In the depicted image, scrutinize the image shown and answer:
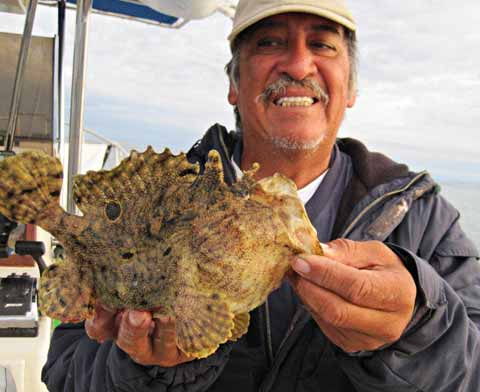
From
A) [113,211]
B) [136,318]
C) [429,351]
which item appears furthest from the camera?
[429,351]

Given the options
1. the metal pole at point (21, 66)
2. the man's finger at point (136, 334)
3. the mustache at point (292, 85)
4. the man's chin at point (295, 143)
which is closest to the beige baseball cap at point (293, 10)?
the mustache at point (292, 85)

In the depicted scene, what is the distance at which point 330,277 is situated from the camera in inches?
67.6

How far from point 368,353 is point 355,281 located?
0.56 meters

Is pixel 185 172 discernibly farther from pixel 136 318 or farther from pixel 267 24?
pixel 267 24

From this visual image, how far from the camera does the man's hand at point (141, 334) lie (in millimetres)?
1942

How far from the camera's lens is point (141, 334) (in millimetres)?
1970

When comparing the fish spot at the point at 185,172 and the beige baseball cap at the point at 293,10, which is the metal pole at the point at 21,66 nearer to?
the beige baseball cap at the point at 293,10

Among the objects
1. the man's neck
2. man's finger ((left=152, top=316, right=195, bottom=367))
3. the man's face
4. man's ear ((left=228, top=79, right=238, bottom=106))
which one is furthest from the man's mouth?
man's finger ((left=152, top=316, right=195, bottom=367))

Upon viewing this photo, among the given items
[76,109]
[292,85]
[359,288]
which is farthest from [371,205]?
[76,109]

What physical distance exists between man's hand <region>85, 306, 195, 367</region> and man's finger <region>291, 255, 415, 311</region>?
2.13ft

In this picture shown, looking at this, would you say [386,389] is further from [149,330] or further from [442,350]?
[149,330]

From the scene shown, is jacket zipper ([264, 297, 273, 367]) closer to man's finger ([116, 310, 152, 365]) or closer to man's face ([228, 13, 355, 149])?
man's finger ([116, 310, 152, 365])

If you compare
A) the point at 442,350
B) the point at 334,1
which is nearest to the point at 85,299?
the point at 442,350

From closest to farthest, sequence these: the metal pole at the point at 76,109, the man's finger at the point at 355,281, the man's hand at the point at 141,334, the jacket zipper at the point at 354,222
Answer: the man's finger at the point at 355,281 < the man's hand at the point at 141,334 < the jacket zipper at the point at 354,222 < the metal pole at the point at 76,109
